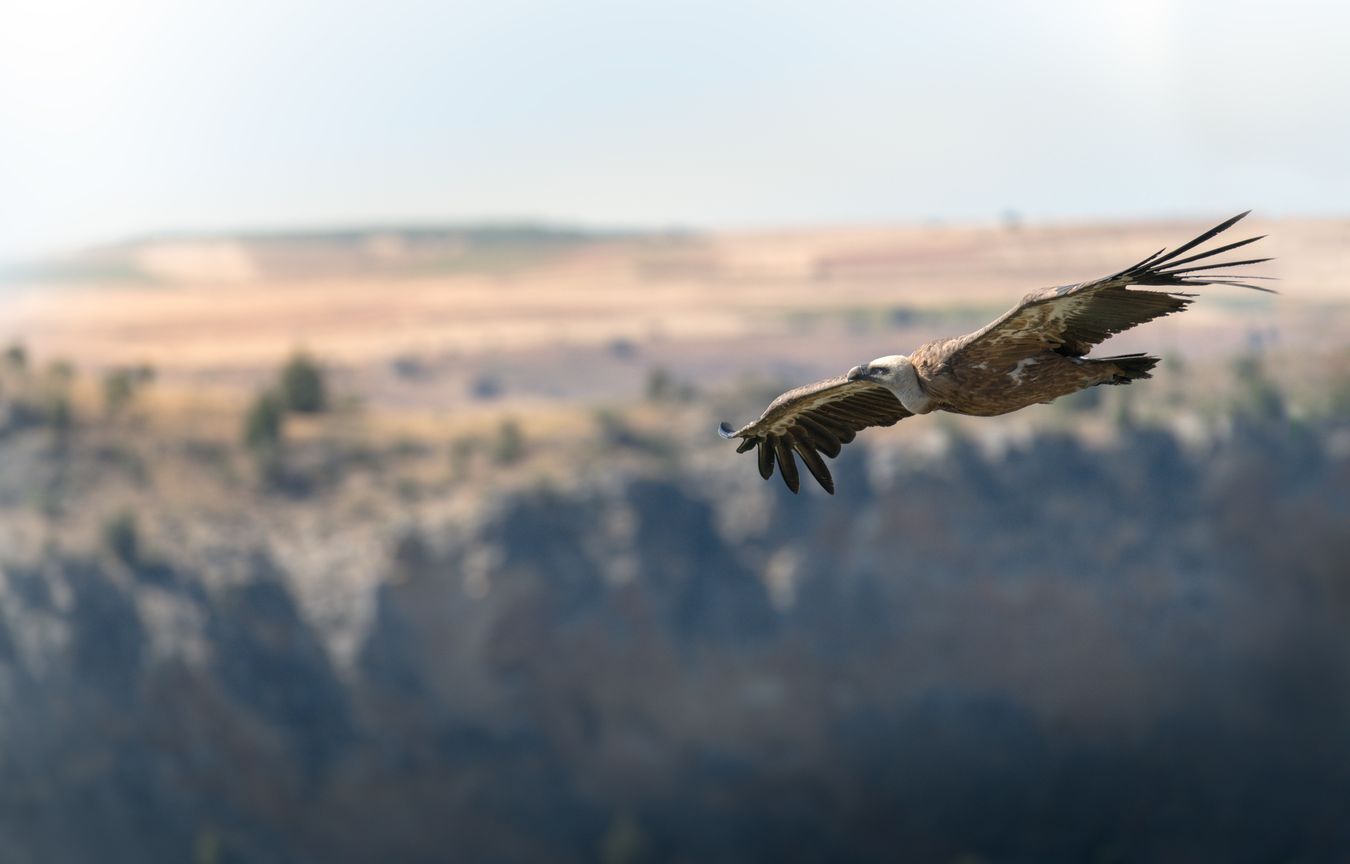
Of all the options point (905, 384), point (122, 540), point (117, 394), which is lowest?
point (122, 540)

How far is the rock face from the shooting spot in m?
102

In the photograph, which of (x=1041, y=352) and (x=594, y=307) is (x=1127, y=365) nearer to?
(x=1041, y=352)

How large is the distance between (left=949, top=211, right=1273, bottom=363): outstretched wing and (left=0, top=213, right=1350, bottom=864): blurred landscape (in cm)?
7872

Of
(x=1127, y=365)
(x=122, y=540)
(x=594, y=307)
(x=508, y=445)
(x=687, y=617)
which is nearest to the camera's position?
(x=1127, y=365)

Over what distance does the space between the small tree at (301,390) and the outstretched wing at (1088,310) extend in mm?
101224

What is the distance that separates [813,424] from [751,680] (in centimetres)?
8686

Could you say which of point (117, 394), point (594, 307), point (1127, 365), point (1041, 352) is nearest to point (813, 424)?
point (1041, 352)

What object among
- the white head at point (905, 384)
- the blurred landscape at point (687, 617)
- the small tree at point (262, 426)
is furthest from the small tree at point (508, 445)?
the white head at point (905, 384)

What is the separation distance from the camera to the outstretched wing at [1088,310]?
61.7 feet

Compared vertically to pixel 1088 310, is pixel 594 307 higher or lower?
lower

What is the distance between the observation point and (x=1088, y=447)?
Answer: 4569 inches

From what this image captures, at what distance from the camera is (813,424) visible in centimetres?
2420

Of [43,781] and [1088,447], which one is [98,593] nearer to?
[43,781]

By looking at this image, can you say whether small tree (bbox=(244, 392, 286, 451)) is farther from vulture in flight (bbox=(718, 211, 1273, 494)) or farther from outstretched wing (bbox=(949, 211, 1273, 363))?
outstretched wing (bbox=(949, 211, 1273, 363))
